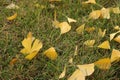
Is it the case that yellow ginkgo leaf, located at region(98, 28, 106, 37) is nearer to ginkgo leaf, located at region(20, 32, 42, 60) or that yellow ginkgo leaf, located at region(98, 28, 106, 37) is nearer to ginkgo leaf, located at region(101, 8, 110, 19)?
ginkgo leaf, located at region(101, 8, 110, 19)

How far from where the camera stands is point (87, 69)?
4.88ft

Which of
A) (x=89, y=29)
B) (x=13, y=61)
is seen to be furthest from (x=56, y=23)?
(x=13, y=61)

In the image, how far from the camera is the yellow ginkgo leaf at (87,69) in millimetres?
1477

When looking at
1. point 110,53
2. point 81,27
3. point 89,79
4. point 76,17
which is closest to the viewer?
point 89,79

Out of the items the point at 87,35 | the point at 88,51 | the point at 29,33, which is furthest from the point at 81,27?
the point at 29,33

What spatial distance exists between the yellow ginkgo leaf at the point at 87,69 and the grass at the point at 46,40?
3.3 inches

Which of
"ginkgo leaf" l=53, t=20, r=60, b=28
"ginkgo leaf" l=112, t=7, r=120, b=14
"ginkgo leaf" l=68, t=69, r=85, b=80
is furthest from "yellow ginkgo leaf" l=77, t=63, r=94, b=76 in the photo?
"ginkgo leaf" l=112, t=7, r=120, b=14

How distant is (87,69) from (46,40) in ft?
1.35

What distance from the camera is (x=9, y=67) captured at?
1.62m

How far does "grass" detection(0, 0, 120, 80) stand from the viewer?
1591 millimetres

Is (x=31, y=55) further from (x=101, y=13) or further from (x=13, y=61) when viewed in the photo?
(x=101, y=13)

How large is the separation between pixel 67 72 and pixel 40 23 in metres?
0.50

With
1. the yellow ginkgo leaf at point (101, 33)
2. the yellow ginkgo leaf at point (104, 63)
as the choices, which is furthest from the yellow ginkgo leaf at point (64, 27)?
A: the yellow ginkgo leaf at point (104, 63)

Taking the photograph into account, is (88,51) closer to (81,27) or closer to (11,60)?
(81,27)
